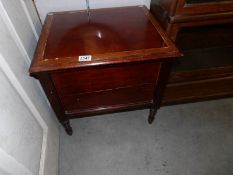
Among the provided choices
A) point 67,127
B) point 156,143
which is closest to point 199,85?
point 156,143

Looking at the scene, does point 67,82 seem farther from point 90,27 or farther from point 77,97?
point 90,27

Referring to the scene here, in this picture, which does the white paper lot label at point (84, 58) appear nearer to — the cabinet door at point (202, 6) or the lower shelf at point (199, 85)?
the cabinet door at point (202, 6)

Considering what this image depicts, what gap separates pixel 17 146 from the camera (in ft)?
2.43

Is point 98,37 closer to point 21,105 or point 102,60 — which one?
point 102,60

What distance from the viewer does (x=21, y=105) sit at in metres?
0.84

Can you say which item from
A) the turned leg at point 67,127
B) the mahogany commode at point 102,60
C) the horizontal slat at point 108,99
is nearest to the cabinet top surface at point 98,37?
the mahogany commode at point 102,60

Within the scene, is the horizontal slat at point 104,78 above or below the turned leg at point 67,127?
above

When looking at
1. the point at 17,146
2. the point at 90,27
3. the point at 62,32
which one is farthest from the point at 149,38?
the point at 17,146

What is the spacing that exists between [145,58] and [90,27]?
1.17 feet

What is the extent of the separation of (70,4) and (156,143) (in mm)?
1040

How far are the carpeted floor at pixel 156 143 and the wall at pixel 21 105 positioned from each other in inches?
7.9

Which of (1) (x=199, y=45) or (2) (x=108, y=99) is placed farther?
(1) (x=199, y=45)

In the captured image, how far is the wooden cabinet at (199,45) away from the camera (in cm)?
91

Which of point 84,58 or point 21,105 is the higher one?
point 84,58
